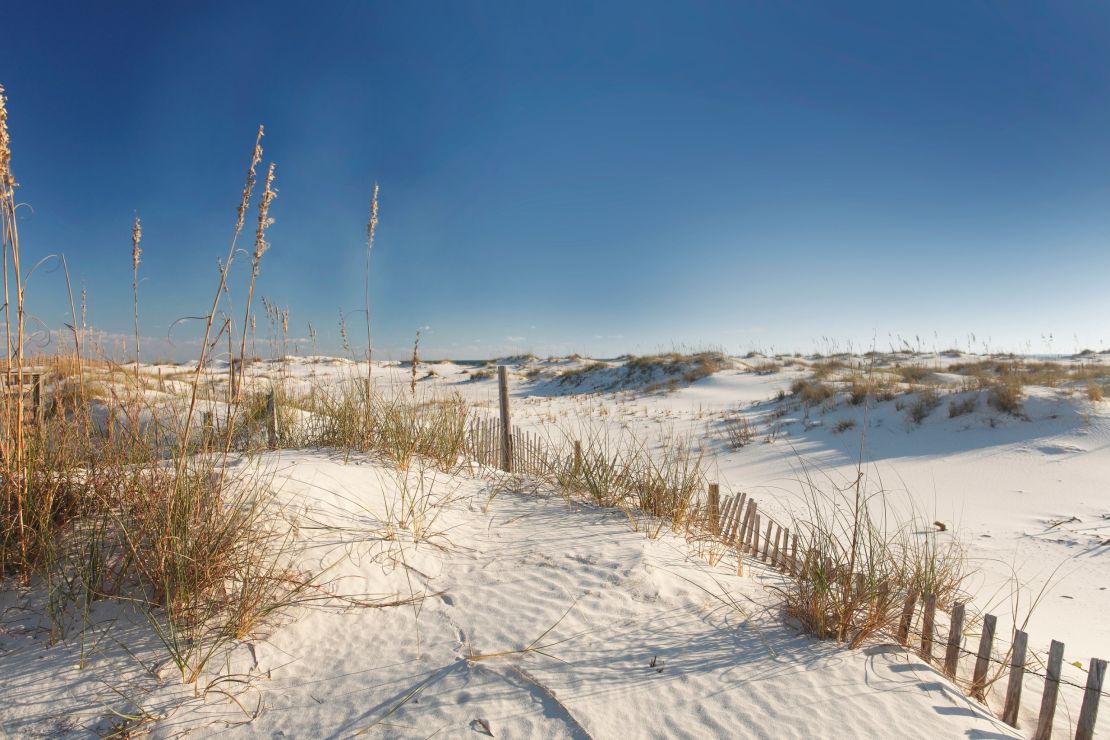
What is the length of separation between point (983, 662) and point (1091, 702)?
1.10 ft

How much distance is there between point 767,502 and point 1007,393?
5.93 meters

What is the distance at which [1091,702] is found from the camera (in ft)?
5.73

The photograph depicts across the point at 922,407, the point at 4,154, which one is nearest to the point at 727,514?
the point at 4,154

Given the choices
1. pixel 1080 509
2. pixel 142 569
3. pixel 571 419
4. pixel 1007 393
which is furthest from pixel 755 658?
pixel 571 419

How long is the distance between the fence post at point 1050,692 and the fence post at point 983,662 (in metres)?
0.20

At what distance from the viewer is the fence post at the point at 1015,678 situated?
1.89m

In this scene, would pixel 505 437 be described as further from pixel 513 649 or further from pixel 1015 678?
pixel 1015 678

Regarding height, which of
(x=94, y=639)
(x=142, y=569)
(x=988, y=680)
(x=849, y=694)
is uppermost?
(x=142, y=569)

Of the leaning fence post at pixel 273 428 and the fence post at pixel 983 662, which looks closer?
the fence post at pixel 983 662

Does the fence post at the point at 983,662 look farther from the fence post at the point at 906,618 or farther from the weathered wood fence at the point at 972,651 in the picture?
the fence post at the point at 906,618

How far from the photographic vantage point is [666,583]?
2635mm

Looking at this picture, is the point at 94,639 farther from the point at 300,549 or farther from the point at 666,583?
the point at 666,583

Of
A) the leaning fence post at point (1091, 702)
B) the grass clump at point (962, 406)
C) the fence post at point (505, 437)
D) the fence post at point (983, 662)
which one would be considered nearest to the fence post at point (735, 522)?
the fence post at point (983, 662)

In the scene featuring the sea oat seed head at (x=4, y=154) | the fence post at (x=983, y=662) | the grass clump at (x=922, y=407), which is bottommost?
the fence post at (x=983, y=662)
